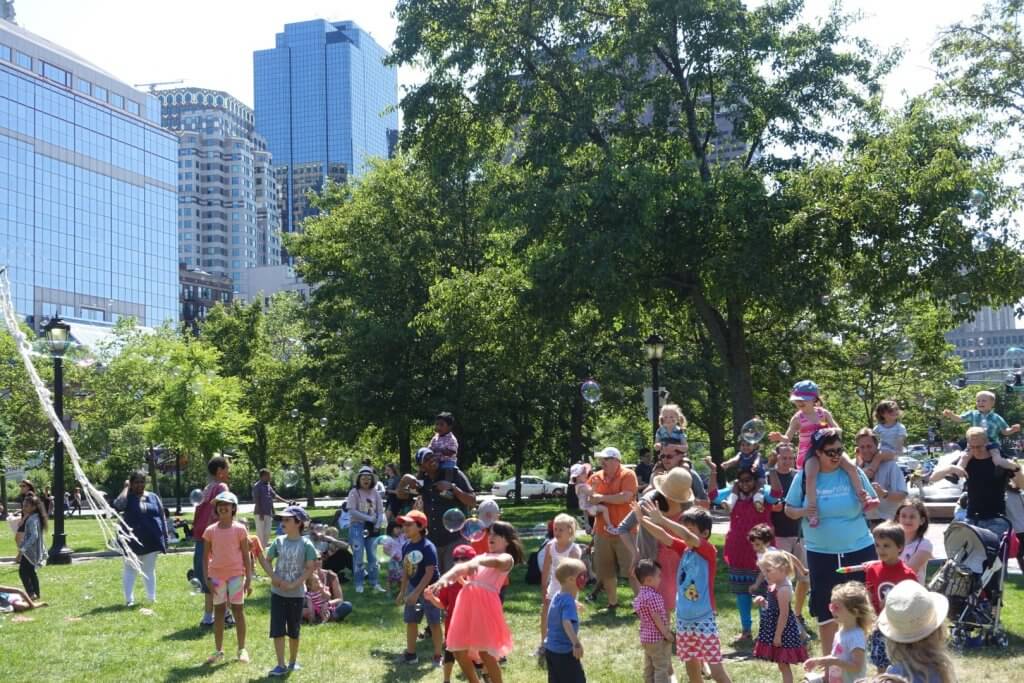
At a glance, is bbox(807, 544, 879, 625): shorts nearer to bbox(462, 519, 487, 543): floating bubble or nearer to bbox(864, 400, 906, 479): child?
bbox(864, 400, 906, 479): child

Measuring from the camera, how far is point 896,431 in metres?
10.6

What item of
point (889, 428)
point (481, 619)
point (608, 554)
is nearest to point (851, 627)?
point (481, 619)

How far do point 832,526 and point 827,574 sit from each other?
15.0 inches

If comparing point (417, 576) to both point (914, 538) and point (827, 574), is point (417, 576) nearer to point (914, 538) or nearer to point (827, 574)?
point (827, 574)

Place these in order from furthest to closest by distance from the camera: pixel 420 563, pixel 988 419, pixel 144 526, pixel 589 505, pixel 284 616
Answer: pixel 144 526
pixel 589 505
pixel 988 419
pixel 284 616
pixel 420 563

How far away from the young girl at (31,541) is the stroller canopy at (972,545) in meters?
11.8

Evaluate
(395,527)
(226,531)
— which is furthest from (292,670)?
(395,527)

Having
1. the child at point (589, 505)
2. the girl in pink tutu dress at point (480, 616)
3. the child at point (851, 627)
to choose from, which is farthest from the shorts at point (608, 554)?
the child at point (851, 627)

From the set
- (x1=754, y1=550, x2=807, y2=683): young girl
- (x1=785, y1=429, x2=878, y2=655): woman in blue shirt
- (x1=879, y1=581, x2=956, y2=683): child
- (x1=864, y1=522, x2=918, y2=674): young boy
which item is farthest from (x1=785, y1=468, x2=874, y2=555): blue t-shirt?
(x1=879, y1=581, x2=956, y2=683): child

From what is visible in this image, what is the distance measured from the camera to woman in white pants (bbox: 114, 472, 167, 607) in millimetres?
13141

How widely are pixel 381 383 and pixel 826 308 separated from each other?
1620 cm

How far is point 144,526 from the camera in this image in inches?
517

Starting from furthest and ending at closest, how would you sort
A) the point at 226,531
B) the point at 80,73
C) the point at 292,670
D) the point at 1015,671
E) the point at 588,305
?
the point at 80,73
the point at 588,305
the point at 226,531
the point at 292,670
the point at 1015,671

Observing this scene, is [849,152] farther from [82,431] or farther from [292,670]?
[82,431]
